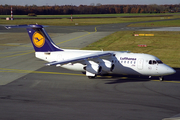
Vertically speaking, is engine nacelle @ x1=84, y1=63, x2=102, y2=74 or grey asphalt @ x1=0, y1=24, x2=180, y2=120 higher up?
engine nacelle @ x1=84, y1=63, x2=102, y2=74

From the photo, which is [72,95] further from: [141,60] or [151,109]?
[141,60]

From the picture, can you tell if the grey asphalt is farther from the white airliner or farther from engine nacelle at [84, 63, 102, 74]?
engine nacelle at [84, 63, 102, 74]

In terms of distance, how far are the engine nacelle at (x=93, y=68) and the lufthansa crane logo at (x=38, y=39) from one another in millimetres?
7182

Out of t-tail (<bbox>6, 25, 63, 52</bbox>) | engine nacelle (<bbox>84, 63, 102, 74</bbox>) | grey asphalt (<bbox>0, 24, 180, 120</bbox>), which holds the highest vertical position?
t-tail (<bbox>6, 25, 63, 52</bbox>)

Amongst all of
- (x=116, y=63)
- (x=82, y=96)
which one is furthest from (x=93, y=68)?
(x=82, y=96)

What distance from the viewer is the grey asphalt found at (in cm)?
1700

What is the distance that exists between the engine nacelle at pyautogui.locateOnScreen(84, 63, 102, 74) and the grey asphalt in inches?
47.7

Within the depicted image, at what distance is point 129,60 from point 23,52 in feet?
79.4

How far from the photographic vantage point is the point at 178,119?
49.7 ft

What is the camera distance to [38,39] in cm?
2898

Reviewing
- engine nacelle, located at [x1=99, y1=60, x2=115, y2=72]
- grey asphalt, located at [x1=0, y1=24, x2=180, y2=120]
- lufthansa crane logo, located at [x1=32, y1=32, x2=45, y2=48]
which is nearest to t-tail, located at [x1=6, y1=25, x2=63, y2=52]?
lufthansa crane logo, located at [x1=32, y1=32, x2=45, y2=48]

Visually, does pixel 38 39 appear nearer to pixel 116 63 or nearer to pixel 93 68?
pixel 93 68

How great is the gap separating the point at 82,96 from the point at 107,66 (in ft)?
19.6

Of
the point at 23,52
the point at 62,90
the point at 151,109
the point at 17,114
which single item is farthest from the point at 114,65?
the point at 23,52
